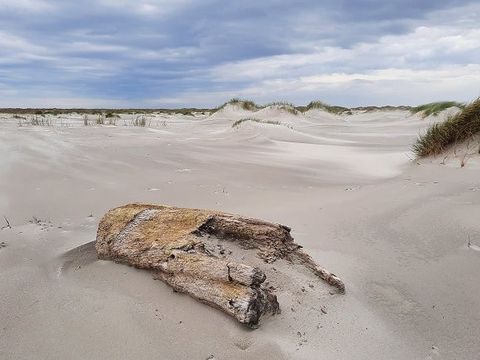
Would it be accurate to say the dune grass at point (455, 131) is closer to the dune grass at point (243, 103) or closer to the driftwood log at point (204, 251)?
the driftwood log at point (204, 251)

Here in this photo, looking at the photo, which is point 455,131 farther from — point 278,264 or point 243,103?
point 243,103

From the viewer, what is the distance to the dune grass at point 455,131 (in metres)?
6.67

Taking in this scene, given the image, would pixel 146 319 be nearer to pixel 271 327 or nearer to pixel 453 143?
pixel 271 327

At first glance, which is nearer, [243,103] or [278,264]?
[278,264]

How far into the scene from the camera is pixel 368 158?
8781 mm

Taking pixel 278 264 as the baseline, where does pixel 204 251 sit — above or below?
above

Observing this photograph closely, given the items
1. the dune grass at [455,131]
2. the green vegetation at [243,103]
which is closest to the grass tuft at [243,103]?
the green vegetation at [243,103]

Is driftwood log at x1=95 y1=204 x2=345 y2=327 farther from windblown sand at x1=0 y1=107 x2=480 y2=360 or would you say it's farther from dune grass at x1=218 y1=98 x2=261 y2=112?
dune grass at x1=218 y1=98 x2=261 y2=112

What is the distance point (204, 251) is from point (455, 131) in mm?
5780

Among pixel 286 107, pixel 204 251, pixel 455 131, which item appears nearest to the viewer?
pixel 204 251

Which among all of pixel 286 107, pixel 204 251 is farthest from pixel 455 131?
pixel 286 107

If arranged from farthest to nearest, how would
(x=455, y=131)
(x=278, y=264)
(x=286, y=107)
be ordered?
(x=286, y=107)
(x=455, y=131)
(x=278, y=264)

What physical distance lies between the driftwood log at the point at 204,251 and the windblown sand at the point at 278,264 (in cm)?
7

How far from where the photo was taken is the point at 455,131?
6.75 metres
